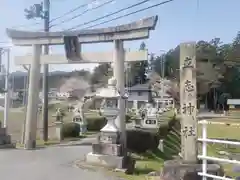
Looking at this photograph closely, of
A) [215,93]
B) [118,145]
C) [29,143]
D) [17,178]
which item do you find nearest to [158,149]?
[29,143]

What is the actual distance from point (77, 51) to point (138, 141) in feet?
16.3

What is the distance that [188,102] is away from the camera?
295 inches

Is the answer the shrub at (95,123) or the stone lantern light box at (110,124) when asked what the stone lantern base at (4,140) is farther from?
the shrub at (95,123)

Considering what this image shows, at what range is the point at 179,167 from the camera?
6.96 metres

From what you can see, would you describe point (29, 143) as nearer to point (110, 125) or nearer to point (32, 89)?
point (32, 89)

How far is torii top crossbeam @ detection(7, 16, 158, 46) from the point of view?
12633 millimetres

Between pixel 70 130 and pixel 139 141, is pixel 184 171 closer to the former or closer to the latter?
pixel 139 141

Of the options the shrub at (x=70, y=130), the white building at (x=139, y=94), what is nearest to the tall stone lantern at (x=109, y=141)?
the shrub at (x=70, y=130)

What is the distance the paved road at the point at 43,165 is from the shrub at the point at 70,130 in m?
6.02

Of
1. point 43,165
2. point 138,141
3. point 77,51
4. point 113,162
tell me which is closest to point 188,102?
point 113,162

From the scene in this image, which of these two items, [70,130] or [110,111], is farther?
[70,130]

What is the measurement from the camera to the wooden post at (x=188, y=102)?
7.33 m

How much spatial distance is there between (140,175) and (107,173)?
0.99m

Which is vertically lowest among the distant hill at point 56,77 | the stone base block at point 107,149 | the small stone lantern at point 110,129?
the stone base block at point 107,149
